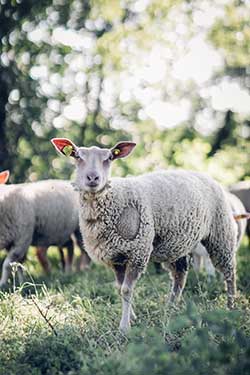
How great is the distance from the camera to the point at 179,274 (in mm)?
7188

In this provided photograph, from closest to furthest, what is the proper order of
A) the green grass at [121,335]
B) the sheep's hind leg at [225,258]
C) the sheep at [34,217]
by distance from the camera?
1. the green grass at [121,335]
2. the sheep's hind leg at [225,258]
3. the sheep at [34,217]

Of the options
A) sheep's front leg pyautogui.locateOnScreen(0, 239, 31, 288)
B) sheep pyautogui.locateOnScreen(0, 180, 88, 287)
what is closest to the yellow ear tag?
sheep pyautogui.locateOnScreen(0, 180, 88, 287)

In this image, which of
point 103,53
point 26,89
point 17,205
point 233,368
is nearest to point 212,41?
point 103,53

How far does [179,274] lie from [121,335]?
2029 millimetres

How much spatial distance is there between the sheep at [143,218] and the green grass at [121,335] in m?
0.32

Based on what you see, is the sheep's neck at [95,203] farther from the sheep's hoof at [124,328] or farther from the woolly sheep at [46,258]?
the woolly sheep at [46,258]

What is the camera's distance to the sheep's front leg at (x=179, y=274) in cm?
710

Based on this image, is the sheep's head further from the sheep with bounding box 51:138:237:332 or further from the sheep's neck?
the sheep's neck

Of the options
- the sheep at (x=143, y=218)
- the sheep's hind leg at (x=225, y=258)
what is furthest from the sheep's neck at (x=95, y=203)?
the sheep's hind leg at (x=225, y=258)

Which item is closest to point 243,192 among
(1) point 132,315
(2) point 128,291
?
(1) point 132,315

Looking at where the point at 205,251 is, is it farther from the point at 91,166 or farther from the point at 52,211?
the point at 91,166

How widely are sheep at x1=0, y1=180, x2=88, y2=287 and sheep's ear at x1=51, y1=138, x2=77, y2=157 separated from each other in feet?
7.17

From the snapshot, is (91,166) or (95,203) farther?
(95,203)

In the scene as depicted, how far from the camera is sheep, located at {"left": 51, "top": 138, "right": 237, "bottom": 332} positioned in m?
6.01
